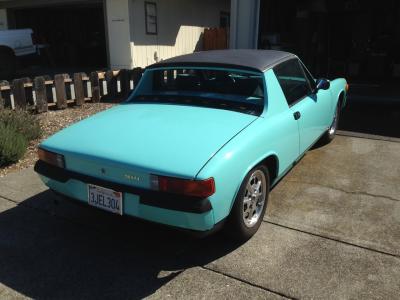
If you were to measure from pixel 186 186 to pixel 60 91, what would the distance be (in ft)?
19.5

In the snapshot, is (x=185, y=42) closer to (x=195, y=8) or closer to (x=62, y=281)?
Result: (x=195, y=8)

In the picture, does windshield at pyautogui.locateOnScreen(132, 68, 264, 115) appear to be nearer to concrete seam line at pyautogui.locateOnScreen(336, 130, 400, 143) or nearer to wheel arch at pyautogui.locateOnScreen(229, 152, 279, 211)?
wheel arch at pyautogui.locateOnScreen(229, 152, 279, 211)

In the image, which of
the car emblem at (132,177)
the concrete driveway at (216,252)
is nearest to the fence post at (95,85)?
the concrete driveway at (216,252)

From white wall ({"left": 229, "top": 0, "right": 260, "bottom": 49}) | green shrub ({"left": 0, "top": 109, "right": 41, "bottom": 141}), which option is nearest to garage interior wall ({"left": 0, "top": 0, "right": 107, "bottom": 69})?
white wall ({"left": 229, "top": 0, "right": 260, "bottom": 49})

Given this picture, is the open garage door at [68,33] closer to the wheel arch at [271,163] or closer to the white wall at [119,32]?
the white wall at [119,32]

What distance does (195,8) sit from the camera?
1505 centimetres

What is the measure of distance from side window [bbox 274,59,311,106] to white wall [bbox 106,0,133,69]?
29.3ft

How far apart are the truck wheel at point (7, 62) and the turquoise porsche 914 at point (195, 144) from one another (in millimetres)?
9308

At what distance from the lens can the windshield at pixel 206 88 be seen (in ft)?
11.2

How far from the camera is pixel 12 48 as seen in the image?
11633mm

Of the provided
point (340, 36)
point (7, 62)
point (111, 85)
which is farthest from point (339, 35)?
point (7, 62)

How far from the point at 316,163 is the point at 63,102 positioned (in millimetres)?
5210

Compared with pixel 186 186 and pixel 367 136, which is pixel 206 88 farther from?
pixel 367 136

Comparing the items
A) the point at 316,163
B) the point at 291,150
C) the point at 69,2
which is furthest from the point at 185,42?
the point at 291,150
